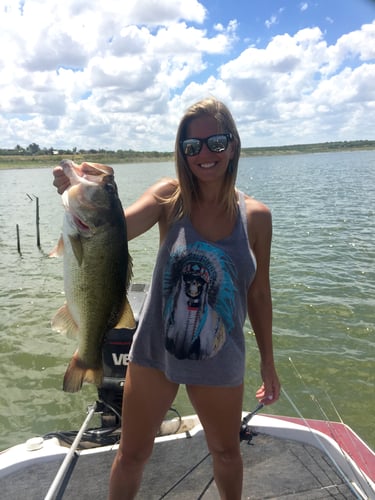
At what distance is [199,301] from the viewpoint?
2436mm

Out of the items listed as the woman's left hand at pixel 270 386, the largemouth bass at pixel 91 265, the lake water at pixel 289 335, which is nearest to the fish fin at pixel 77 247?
the largemouth bass at pixel 91 265

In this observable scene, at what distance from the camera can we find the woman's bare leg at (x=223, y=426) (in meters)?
2.46

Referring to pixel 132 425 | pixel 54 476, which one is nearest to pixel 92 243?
pixel 132 425

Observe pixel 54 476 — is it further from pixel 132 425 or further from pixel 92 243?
pixel 92 243

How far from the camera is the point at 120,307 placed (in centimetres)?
264

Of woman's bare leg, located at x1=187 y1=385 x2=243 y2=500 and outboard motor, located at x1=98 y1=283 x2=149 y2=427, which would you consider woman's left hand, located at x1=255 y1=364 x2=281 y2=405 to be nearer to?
woman's bare leg, located at x1=187 y1=385 x2=243 y2=500

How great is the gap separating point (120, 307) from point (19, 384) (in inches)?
218

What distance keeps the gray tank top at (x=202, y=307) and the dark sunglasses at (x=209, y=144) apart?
0.40 metres

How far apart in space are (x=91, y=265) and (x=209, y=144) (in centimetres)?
99

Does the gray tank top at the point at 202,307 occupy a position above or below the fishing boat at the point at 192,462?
above

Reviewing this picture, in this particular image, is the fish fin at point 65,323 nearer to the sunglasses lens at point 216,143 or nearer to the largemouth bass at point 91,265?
the largemouth bass at point 91,265

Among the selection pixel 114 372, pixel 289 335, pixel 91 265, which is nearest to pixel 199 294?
pixel 91 265

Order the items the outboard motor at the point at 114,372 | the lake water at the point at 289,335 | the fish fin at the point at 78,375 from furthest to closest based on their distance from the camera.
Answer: the lake water at the point at 289,335 < the outboard motor at the point at 114,372 < the fish fin at the point at 78,375

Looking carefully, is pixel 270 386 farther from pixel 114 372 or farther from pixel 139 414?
pixel 114 372
